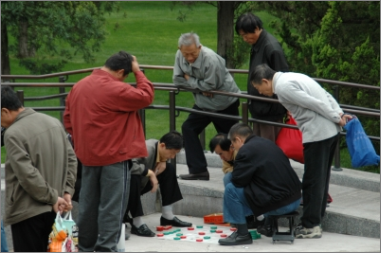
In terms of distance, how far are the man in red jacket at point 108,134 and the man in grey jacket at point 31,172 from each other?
0.66m

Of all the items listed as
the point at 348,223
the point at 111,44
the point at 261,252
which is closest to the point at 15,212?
the point at 261,252

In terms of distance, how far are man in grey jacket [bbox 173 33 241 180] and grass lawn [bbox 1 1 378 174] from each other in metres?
9.63

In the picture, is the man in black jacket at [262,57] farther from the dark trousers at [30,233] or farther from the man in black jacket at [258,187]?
the dark trousers at [30,233]

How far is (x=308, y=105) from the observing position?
7426 millimetres

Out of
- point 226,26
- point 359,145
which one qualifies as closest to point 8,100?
point 359,145

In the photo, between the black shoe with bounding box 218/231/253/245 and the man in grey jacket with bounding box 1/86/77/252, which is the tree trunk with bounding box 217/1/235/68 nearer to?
the black shoe with bounding box 218/231/253/245

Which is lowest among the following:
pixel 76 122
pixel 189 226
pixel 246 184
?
pixel 189 226

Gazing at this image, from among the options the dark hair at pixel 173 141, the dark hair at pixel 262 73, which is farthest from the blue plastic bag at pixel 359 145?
the dark hair at pixel 173 141

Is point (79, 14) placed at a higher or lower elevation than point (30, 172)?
higher

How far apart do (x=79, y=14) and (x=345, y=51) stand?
213 inches

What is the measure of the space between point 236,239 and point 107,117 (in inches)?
62.0

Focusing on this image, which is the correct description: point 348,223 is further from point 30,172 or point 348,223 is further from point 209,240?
point 30,172

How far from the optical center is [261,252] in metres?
7.28

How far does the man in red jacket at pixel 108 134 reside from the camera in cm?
696
